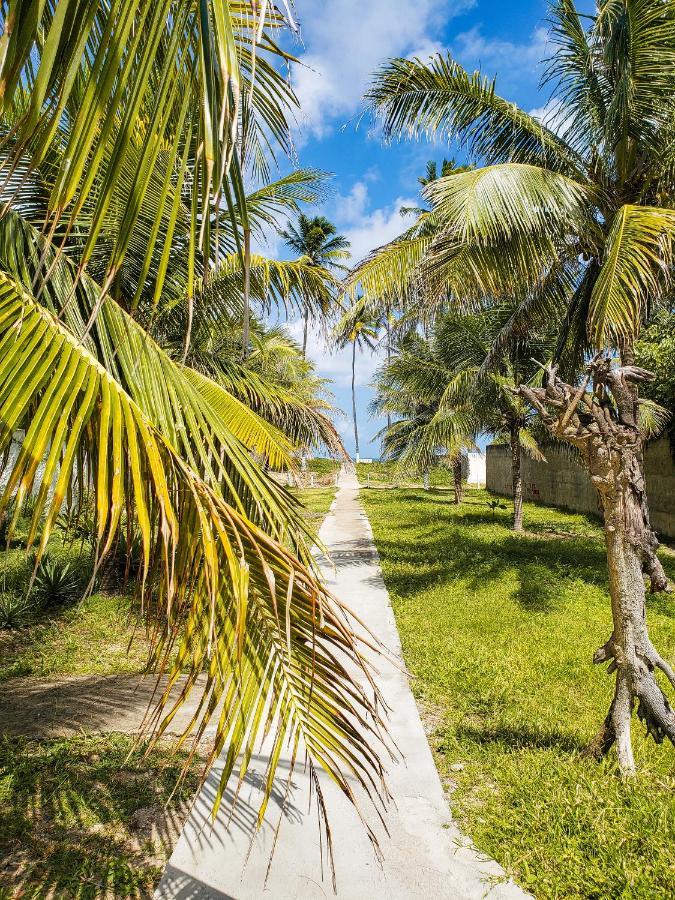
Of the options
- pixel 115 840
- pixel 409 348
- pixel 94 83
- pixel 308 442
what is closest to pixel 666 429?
pixel 409 348

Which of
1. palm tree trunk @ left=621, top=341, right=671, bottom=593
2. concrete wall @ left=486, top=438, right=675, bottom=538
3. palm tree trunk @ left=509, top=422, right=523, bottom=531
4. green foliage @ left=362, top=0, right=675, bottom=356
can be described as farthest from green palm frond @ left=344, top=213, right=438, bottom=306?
concrete wall @ left=486, top=438, right=675, bottom=538

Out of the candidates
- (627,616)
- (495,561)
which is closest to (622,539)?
(627,616)

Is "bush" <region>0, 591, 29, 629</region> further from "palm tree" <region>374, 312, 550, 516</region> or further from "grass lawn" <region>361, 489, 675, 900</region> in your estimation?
"palm tree" <region>374, 312, 550, 516</region>

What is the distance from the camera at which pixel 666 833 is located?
2.39m

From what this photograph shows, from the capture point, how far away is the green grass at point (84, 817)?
222 cm

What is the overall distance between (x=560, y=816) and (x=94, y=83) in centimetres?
323

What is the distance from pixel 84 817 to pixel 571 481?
628 inches

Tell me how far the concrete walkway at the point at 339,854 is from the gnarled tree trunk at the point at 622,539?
102 cm

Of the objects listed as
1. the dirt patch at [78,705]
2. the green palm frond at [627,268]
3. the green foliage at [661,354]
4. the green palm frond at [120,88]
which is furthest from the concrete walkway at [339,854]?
the green foliage at [661,354]

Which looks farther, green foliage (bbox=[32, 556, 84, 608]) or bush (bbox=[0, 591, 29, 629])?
green foliage (bbox=[32, 556, 84, 608])

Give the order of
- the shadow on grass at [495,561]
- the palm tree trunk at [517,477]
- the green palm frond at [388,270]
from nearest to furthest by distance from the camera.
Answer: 1. the green palm frond at [388,270]
2. the shadow on grass at [495,561]
3. the palm tree trunk at [517,477]

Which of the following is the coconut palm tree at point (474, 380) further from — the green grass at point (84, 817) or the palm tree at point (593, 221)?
the green grass at point (84, 817)

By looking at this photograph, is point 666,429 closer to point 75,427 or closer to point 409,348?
point 409,348

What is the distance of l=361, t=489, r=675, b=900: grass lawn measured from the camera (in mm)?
2311
